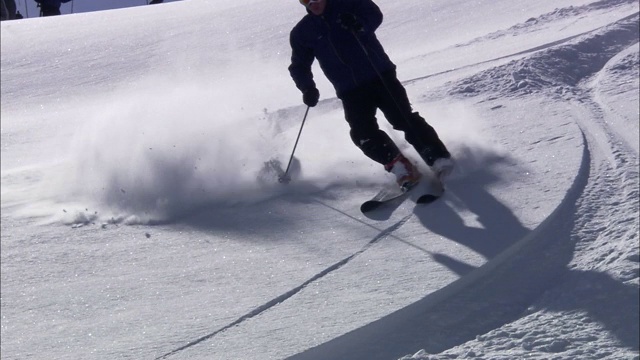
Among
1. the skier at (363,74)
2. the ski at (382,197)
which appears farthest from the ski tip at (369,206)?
the skier at (363,74)

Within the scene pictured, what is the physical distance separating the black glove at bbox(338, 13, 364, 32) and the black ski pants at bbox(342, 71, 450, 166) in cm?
32

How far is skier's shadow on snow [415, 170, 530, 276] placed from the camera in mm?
3650

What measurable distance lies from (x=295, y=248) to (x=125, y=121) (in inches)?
135

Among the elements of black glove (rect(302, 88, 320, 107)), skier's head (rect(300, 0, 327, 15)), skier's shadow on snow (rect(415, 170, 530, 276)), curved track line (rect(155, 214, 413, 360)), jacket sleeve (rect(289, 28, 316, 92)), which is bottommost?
curved track line (rect(155, 214, 413, 360))

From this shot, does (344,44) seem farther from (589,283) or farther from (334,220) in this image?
(589,283)

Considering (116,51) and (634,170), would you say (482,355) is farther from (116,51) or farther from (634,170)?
(116,51)

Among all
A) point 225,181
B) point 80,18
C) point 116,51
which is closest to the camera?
point 225,181

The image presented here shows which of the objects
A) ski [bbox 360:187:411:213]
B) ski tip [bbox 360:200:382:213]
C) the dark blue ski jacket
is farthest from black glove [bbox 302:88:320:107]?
ski tip [bbox 360:200:382:213]

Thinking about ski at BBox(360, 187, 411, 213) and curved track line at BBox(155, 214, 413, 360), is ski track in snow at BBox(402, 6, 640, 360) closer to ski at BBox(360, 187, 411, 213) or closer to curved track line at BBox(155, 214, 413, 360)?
curved track line at BBox(155, 214, 413, 360)

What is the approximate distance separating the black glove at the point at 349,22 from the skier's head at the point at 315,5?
111mm

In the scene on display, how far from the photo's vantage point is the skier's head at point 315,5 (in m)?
4.90

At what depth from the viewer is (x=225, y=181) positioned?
5508 millimetres

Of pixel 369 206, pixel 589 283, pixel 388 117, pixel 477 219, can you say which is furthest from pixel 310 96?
pixel 589 283

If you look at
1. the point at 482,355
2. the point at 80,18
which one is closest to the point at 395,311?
the point at 482,355
